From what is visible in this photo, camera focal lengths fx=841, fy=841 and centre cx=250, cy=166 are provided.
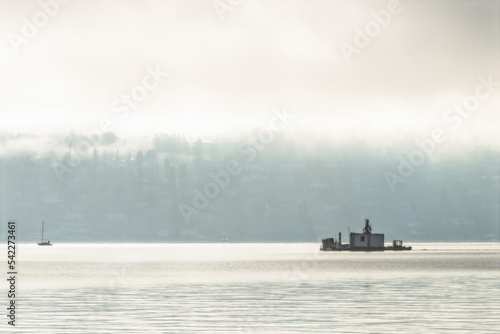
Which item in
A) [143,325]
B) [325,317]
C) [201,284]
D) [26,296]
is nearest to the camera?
[143,325]

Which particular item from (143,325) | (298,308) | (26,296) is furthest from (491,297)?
(26,296)

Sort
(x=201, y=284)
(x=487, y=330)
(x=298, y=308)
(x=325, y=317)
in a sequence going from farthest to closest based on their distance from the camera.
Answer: (x=201, y=284)
(x=298, y=308)
(x=325, y=317)
(x=487, y=330)

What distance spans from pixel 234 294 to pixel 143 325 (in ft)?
111

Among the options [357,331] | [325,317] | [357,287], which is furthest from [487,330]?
[357,287]

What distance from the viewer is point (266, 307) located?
3036 inches

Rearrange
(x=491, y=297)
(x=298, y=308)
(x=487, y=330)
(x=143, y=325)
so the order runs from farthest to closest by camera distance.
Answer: (x=491, y=297) → (x=298, y=308) → (x=143, y=325) → (x=487, y=330)

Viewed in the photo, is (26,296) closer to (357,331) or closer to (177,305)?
(177,305)

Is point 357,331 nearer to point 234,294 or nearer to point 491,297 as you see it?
point 491,297

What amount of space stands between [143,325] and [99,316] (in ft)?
31.5

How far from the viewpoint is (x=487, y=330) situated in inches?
2224

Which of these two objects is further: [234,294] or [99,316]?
[234,294]

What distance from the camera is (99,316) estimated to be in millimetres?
70312

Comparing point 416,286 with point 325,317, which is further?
point 416,286

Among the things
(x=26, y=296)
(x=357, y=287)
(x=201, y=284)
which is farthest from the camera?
(x=201, y=284)
